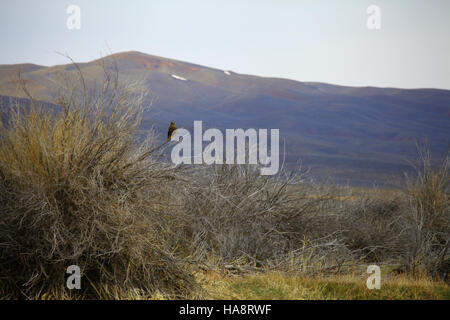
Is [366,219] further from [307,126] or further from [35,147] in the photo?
[307,126]

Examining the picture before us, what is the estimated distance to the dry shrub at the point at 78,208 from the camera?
6.04 metres

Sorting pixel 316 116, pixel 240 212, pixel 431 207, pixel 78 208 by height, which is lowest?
pixel 316 116

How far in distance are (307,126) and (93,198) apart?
147m

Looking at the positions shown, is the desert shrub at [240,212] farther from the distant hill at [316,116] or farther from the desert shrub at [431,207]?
the distant hill at [316,116]

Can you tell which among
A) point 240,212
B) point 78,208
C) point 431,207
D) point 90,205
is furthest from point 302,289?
point 431,207

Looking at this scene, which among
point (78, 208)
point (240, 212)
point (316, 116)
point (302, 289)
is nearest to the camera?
point (78, 208)

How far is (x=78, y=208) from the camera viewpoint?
20.1 feet

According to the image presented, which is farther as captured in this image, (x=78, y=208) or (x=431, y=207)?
(x=431, y=207)

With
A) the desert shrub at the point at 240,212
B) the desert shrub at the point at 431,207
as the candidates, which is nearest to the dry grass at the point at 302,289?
the desert shrub at the point at 240,212

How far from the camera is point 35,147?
634 cm

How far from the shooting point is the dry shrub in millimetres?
6039

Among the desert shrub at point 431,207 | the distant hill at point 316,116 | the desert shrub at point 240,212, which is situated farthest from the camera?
the distant hill at point 316,116

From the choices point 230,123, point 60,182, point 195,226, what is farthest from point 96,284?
point 230,123

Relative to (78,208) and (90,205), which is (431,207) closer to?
(90,205)
